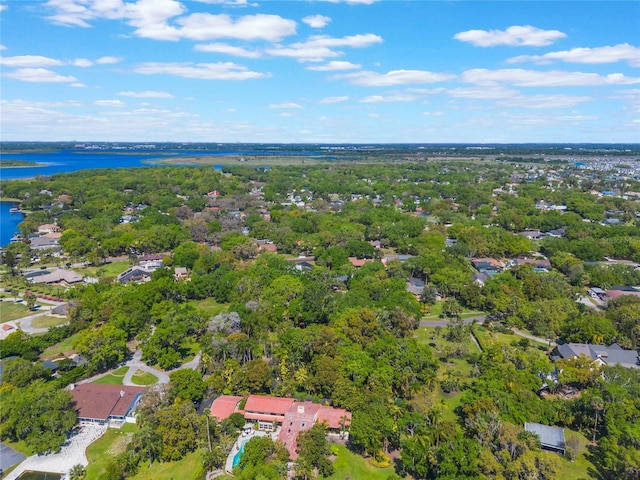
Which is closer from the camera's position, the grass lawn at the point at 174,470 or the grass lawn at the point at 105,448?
the grass lawn at the point at 174,470

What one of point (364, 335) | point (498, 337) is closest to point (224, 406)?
point (364, 335)

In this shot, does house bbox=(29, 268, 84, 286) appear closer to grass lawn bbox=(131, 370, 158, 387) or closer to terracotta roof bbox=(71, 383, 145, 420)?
grass lawn bbox=(131, 370, 158, 387)

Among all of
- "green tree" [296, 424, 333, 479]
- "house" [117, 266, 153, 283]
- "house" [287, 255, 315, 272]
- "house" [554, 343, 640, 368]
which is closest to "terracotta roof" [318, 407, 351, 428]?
"green tree" [296, 424, 333, 479]

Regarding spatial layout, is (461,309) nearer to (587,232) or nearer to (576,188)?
(587,232)

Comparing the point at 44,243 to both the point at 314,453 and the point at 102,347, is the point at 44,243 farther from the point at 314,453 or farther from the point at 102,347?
the point at 314,453

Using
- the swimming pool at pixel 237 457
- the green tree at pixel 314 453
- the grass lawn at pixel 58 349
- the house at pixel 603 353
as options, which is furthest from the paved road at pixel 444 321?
the grass lawn at pixel 58 349

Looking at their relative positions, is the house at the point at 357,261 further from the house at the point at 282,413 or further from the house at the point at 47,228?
the house at the point at 47,228

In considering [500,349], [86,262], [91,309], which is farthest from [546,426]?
[86,262]
